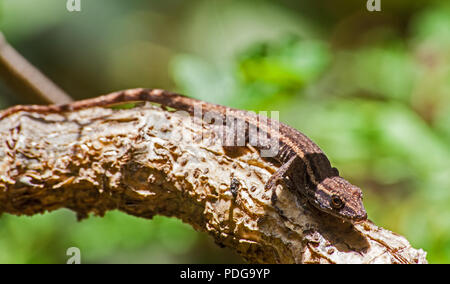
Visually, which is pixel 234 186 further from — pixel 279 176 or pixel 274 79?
pixel 274 79

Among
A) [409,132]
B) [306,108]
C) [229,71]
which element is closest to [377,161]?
[409,132]

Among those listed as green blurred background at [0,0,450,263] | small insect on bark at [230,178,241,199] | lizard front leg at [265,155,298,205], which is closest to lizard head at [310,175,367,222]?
lizard front leg at [265,155,298,205]

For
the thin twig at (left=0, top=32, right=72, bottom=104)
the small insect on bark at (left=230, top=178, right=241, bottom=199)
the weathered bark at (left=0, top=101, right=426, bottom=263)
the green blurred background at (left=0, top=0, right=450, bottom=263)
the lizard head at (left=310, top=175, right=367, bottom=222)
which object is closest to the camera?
the weathered bark at (left=0, top=101, right=426, bottom=263)

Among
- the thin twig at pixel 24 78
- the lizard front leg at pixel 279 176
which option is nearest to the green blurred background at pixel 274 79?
the thin twig at pixel 24 78

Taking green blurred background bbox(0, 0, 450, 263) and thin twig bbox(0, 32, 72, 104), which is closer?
thin twig bbox(0, 32, 72, 104)

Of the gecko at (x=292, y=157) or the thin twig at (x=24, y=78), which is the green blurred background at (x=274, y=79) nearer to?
the gecko at (x=292, y=157)

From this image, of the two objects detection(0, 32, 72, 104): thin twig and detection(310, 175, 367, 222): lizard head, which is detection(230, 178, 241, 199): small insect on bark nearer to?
detection(310, 175, 367, 222): lizard head

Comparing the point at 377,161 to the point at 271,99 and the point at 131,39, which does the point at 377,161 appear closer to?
the point at 271,99
